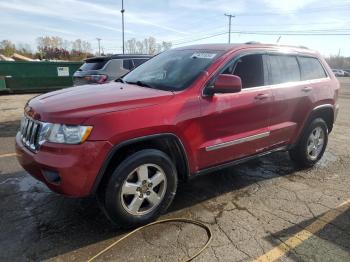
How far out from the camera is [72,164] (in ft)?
9.99

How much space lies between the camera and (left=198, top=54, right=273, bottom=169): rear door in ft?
12.7

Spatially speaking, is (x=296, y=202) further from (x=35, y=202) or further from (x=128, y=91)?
(x=35, y=202)

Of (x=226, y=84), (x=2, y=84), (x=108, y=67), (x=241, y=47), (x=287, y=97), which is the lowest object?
(x=2, y=84)

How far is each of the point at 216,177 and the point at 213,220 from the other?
133 centimetres

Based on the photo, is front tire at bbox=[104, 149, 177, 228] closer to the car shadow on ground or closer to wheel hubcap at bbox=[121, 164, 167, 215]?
wheel hubcap at bbox=[121, 164, 167, 215]

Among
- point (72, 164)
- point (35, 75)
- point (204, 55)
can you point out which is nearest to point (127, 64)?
point (204, 55)

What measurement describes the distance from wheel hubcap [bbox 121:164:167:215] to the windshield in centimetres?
94

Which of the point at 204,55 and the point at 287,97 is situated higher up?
the point at 204,55

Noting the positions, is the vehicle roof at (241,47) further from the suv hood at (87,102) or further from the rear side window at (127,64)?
the rear side window at (127,64)

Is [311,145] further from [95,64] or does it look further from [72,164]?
[95,64]

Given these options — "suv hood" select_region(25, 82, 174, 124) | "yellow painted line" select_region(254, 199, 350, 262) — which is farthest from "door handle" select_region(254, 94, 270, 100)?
"yellow painted line" select_region(254, 199, 350, 262)

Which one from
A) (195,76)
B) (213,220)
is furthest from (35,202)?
(195,76)

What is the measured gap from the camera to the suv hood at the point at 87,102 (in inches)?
124

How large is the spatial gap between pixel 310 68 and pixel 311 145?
1171 mm
